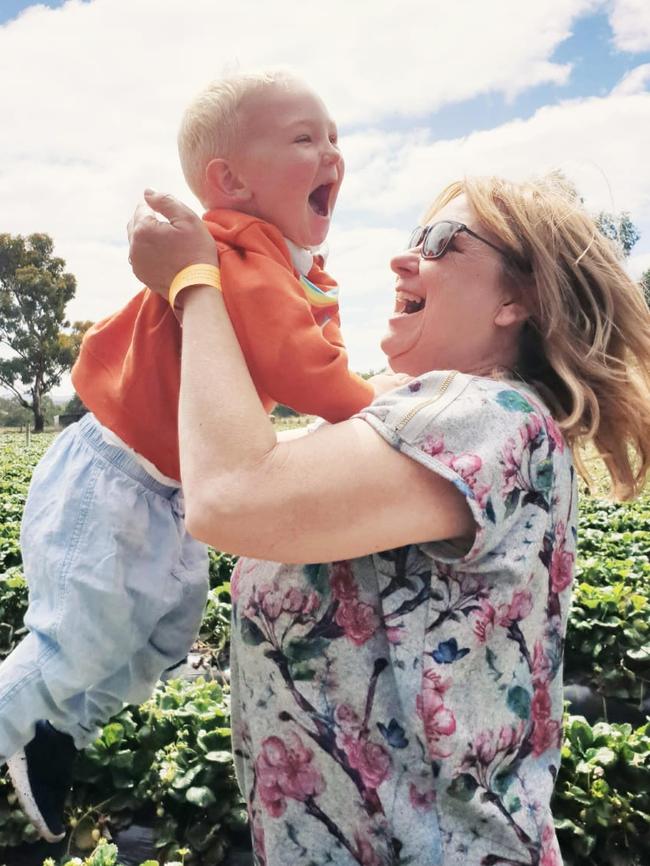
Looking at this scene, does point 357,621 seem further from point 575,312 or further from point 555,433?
point 575,312

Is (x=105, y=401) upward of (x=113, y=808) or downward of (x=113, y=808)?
upward

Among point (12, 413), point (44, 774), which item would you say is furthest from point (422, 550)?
point (12, 413)

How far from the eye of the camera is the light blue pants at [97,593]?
1.89 metres

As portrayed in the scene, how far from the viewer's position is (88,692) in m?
2.00

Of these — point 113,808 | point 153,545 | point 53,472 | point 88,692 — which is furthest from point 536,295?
point 113,808

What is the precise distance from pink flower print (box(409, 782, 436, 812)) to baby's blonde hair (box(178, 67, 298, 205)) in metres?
1.43

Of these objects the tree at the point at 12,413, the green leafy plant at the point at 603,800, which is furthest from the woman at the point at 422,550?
the tree at the point at 12,413

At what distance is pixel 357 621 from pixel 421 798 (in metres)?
0.33

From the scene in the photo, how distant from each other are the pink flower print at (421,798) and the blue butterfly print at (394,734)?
8 cm

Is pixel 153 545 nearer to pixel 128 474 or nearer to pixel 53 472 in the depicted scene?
pixel 128 474

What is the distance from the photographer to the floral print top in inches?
52.0

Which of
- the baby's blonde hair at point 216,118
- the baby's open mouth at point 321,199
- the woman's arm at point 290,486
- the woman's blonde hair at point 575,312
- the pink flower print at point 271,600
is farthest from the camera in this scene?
the baby's open mouth at point 321,199

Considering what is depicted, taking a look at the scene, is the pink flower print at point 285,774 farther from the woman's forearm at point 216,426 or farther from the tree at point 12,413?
the tree at point 12,413

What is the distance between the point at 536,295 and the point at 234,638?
3.11ft
